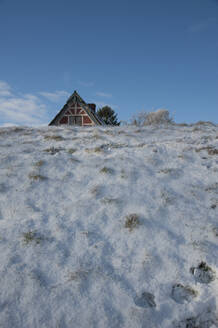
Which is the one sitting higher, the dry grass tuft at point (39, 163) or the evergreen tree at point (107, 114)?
the evergreen tree at point (107, 114)

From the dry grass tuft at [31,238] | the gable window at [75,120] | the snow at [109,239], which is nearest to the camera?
the snow at [109,239]

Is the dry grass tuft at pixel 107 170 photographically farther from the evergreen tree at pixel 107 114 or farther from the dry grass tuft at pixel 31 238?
the evergreen tree at pixel 107 114

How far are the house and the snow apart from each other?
21.4 m

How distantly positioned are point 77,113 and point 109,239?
84.6 feet

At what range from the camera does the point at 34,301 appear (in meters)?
2.80

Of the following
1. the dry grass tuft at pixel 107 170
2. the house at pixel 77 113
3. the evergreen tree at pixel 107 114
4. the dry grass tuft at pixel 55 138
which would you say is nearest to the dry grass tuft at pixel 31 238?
the dry grass tuft at pixel 107 170

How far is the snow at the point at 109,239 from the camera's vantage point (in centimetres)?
278

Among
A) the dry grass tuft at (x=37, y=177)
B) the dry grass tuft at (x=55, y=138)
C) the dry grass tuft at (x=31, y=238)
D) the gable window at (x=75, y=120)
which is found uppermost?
the gable window at (x=75, y=120)

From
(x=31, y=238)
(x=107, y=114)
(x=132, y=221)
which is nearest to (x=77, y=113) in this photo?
(x=107, y=114)

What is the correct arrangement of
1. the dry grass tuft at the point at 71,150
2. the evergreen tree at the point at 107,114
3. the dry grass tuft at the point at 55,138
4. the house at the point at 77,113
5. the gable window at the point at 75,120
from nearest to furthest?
the dry grass tuft at the point at 71,150
the dry grass tuft at the point at 55,138
the house at the point at 77,113
the gable window at the point at 75,120
the evergreen tree at the point at 107,114

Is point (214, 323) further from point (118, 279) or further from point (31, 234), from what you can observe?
point (31, 234)

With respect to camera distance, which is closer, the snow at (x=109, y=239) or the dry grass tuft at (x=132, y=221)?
the snow at (x=109, y=239)

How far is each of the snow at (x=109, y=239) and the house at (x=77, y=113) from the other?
2137 cm

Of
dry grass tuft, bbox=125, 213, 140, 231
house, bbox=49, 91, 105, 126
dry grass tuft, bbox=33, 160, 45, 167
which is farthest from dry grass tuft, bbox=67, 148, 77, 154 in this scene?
house, bbox=49, 91, 105, 126
